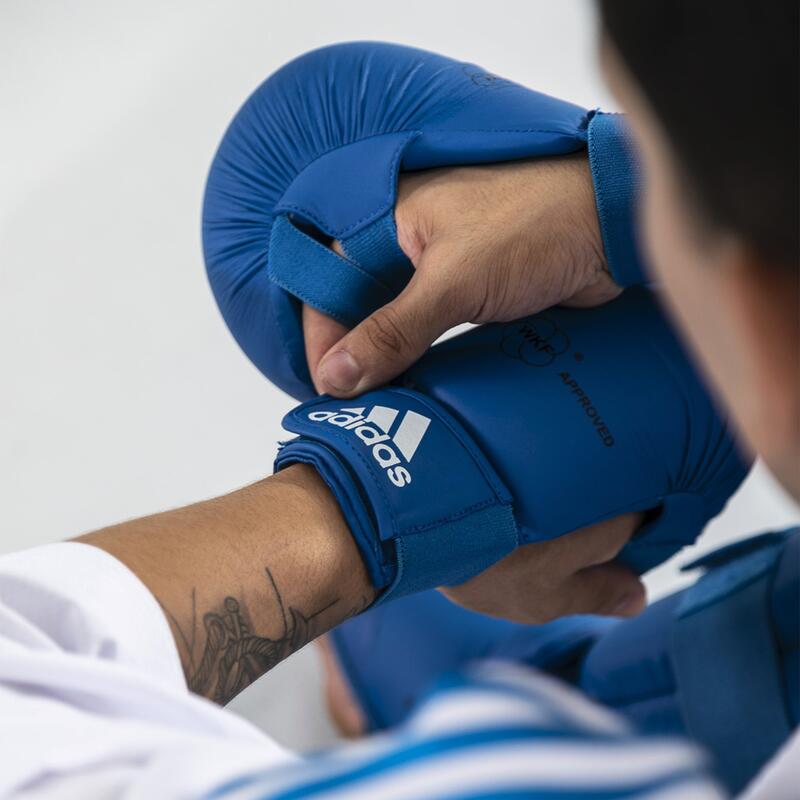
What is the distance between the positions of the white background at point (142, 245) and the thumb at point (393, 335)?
0.46 meters

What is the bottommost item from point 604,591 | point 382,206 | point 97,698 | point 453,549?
point 604,591

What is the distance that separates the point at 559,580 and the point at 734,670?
1.09 feet

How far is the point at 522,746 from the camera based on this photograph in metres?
0.37

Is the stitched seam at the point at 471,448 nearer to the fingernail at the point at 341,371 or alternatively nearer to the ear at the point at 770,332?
the fingernail at the point at 341,371

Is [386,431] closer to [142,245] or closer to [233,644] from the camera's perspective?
[233,644]

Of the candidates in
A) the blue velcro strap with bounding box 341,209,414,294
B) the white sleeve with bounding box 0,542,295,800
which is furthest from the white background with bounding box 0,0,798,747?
the white sleeve with bounding box 0,542,295,800

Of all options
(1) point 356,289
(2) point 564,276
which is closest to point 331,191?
(1) point 356,289

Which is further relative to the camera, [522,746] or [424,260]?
[424,260]

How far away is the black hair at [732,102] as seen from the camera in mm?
376

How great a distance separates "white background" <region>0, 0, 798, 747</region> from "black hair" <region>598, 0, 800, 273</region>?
98 cm

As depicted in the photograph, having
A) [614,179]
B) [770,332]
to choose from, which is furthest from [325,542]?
[770,332]

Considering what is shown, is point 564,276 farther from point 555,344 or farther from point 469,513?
point 469,513

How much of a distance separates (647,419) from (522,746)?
0.64 meters

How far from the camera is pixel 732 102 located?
1.26 ft
